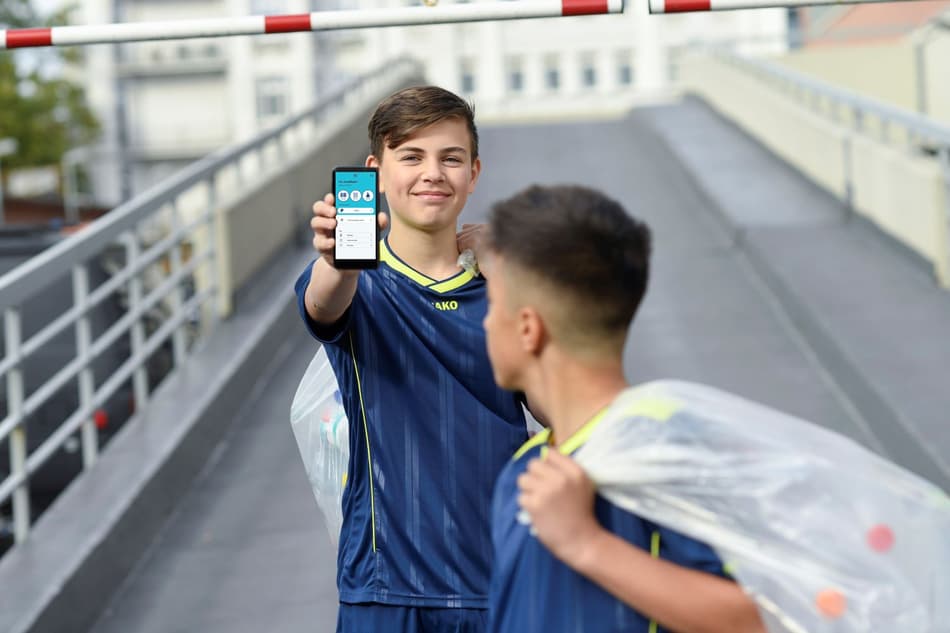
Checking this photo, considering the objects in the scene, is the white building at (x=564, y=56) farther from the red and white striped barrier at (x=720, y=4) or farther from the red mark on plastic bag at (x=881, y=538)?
the red mark on plastic bag at (x=881, y=538)

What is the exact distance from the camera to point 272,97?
7838 centimetres

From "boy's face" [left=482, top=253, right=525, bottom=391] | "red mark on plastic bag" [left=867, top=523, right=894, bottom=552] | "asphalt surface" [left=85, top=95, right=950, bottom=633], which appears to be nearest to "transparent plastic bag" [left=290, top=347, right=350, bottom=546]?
"boy's face" [left=482, top=253, right=525, bottom=391]

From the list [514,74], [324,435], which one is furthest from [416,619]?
[514,74]

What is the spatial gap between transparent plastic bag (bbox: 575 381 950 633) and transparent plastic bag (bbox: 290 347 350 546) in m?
1.59

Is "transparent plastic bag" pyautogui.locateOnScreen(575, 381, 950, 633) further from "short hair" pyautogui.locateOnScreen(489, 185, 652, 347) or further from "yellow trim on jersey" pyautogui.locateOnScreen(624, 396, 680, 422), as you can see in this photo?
"short hair" pyautogui.locateOnScreen(489, 185, 652, 347)

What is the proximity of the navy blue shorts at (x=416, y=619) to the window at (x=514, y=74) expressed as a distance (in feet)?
236

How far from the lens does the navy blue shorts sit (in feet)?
11.7

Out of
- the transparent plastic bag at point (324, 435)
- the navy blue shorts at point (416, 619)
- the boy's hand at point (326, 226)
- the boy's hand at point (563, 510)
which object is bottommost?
the navy blue shorts at point (416, 619)

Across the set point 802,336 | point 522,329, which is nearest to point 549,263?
point 522,329

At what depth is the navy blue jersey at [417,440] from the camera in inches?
140

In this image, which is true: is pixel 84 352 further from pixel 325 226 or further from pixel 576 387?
pixel 576 387

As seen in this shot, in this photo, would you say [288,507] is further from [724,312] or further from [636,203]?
[636,203]

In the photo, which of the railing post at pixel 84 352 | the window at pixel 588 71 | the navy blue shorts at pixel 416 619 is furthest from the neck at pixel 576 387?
the window at pixel 588 71

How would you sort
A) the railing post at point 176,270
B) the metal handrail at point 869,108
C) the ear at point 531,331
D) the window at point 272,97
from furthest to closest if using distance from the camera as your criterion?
1. the window at point 272,97
2. the metal handrail at point 869,108
3. the railing post at point 176,270
4. the ear at point 531,331
